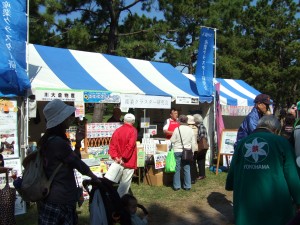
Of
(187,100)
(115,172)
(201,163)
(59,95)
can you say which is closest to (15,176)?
(115,172)

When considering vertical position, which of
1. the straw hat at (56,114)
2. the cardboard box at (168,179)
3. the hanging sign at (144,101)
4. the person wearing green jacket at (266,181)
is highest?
the hanging sign at (144,101)

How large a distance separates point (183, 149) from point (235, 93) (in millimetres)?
5029

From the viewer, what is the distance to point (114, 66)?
902cm

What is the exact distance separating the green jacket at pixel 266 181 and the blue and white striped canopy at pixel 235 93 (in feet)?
25.4

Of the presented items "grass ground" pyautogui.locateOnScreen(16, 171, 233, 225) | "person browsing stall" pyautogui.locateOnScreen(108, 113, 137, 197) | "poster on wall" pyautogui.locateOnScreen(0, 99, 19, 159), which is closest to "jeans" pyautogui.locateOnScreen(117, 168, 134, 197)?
"person browsing stall" pyautogui.locateOnScreen(108, 113, 137, 197)

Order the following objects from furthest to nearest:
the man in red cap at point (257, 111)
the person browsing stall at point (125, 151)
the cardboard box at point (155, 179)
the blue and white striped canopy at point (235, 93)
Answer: the blue and white striped canopy at point (235, 93), the cardboard box at point (155, 179), the person browsing stall at point (125, 151), the man in red cap at point (257, 111)

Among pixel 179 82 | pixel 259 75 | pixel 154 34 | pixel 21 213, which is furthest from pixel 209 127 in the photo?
pixel 259 75

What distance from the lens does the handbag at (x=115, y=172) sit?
627 cm

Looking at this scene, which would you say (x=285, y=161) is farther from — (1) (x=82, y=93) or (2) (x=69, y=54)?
(2) (x=69, y=54)

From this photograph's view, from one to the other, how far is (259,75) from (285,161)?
2414cm

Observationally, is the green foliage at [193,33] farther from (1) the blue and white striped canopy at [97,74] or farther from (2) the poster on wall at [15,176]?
(2) the poster on wall at [15,176]

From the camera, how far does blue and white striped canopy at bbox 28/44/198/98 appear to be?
722 centimetres

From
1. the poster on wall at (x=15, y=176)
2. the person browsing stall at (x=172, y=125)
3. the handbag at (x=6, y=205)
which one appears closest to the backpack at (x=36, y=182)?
the handbag at (x=6, y=205)

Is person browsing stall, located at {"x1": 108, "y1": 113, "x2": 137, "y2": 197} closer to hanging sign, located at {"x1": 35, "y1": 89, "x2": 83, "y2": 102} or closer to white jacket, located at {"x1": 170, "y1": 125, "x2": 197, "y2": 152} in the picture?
hanging sign, located at {"x1": 35, "y1": 89, "x2": 83, "y2": 102}
